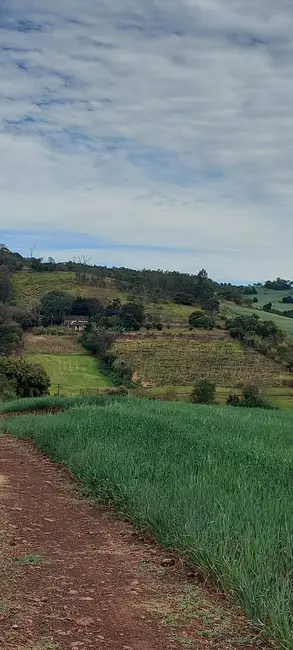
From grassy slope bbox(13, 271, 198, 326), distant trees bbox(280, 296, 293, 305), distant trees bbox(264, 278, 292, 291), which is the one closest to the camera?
grassy slope bbox(13, 271, 198, 326)

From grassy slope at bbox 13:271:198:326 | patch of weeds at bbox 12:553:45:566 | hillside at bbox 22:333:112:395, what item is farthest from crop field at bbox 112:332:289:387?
patch of weeds at bbox 12:553:45:566

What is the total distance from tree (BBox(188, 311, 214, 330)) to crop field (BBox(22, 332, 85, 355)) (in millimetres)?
17053

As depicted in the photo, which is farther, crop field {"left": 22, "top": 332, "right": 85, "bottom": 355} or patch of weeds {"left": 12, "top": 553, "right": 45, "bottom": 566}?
crop field {"left": 22, "top": 332, "right": 85, "bottom": 355}

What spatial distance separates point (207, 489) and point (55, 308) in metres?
77.0

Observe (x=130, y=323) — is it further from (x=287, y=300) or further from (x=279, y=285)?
(x=279, y=285)

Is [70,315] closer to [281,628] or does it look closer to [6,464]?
[6,464]

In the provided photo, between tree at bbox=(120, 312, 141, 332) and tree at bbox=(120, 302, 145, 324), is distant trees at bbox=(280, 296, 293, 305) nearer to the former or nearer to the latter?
Result: tree at bbox=(120, 302, 145, 324)

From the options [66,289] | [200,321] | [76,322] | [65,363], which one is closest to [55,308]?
[76,322]

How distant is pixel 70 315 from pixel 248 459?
73.2 metres

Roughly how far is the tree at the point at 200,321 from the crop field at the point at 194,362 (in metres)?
6.54

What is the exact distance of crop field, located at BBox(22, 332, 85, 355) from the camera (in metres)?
64.2

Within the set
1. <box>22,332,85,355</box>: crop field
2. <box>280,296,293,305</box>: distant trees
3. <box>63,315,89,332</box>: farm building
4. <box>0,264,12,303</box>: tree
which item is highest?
<box>280,296,293,305</box>: distant trees

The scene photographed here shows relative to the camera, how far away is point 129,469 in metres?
8.55

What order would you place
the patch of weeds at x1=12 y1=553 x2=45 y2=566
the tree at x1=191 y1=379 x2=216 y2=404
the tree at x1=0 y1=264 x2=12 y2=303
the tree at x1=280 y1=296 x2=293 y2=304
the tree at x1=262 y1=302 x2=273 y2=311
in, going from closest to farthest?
the patch of weeds at x1=12 y1=553 x2=45 y2=566 → the tree at x1=191 y1=379 x2=216 y2=404 → the tree at x1=0 y1=264 x2=12 y2=303 → the tree at x1=262 y1=302 x2=273 y2=311 → the tree at x1=280 y1=296 x2=293 y2=304
